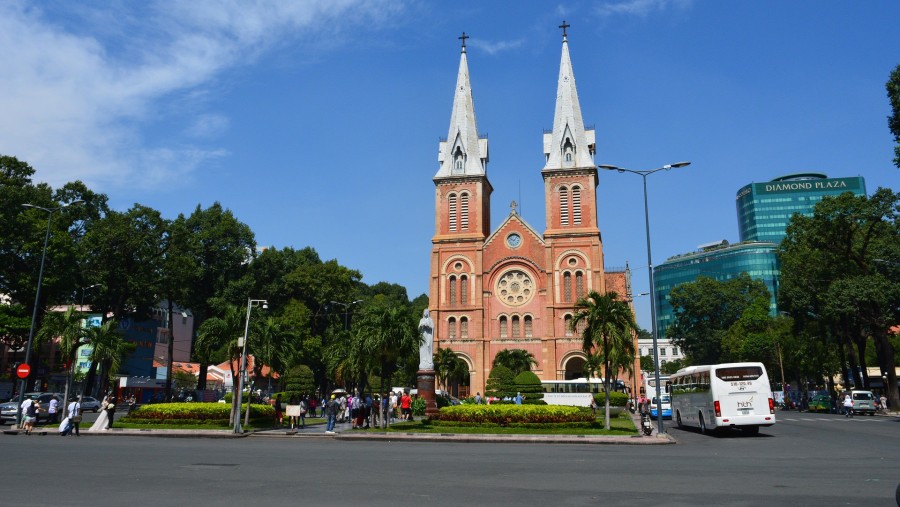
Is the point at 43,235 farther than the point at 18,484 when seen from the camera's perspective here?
Yes

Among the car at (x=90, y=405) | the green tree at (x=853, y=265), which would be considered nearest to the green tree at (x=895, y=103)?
the green tree at (x=853, y=265)

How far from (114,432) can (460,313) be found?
4170cm

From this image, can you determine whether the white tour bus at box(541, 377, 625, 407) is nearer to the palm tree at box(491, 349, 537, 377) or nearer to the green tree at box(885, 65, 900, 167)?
the palm tree at box(491, 349, 537, 377)

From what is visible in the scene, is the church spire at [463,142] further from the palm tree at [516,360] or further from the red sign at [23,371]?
the red sign at [23,371]

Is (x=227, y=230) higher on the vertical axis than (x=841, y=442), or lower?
higher

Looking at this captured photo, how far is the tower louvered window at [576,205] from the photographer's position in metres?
65.1

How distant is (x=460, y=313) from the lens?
6488cm

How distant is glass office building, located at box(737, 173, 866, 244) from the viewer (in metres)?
156

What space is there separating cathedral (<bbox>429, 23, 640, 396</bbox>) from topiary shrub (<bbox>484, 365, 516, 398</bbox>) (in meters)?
4.81

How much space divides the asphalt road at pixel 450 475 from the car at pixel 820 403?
1368 inches

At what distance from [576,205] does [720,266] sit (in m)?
95.4

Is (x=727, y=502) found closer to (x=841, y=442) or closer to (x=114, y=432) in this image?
(x=841, y=442)

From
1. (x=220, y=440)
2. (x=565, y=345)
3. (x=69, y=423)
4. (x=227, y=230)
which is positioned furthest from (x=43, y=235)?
(x=565, y=345)

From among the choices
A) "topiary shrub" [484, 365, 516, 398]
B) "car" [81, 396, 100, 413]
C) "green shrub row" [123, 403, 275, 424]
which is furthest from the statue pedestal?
"car" [81, 396, 100, 413]
